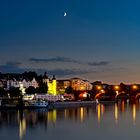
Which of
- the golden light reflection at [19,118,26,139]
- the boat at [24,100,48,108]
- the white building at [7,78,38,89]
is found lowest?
the golden light reflection at [19,118,26,139]

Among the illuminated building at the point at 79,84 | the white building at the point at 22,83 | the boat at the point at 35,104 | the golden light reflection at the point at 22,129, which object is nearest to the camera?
the golden light reflection at the point at 22,129

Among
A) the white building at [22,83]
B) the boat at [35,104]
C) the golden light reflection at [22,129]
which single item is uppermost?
the white building at [22,83]

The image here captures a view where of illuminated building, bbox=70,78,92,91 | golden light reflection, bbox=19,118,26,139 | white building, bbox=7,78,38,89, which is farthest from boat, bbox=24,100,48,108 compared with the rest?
illuminated building, bbox=70,78,92,91

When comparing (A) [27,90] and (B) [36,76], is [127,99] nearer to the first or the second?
(B) [36,76]

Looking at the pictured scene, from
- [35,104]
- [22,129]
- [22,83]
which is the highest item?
[22,83]

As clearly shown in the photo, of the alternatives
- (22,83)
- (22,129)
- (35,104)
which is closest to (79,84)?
(22,83)

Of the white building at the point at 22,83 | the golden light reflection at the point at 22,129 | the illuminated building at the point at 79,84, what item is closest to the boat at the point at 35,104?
the golden light reflection at the point at 22,129

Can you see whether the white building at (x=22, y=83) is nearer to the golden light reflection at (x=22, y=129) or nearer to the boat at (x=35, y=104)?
the boat at (x=35, y=104)

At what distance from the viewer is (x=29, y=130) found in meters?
17.6

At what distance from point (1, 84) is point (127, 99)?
1978cm

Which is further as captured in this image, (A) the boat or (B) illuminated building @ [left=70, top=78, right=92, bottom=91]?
(B) illuminated building @ [left=70, top=78, right=92, bottom=91]

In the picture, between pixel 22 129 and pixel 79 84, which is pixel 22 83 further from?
pixel 22 129

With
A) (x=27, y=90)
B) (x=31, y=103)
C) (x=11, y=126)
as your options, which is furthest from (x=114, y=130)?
(x=27, y=90)

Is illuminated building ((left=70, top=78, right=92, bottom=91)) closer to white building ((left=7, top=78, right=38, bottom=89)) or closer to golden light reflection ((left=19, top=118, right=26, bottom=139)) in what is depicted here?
white building ((left=7, top=78, right=38, bottom=89))
